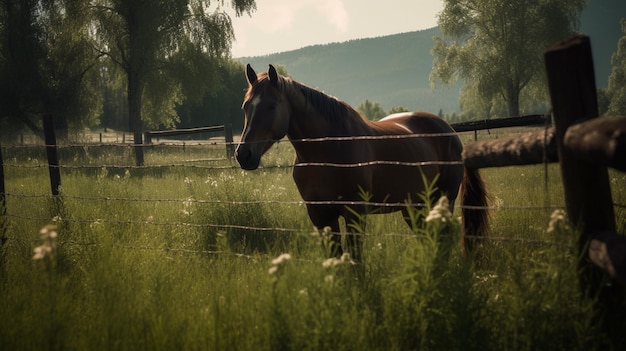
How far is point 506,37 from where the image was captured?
38906 mm

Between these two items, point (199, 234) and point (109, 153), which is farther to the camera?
point (109, 153)

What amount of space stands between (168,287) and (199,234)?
7.24 ft

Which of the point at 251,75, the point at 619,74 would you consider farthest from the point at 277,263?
the point at 619,74

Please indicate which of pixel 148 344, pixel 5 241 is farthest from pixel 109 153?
pixel 148 344

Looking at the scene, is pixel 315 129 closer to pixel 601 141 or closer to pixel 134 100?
pixel 601 141

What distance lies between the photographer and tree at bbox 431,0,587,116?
38562mm

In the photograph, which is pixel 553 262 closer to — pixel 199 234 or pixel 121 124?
pixel 199 234

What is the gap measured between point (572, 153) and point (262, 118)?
104 inches

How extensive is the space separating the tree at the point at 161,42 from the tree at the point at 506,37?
1977cm

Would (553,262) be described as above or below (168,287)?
above

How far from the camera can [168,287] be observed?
385 cm

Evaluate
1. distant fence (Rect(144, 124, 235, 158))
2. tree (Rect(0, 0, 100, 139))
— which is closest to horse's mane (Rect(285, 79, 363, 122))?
→ distant fence (Rect(144, 124, 235, 158))

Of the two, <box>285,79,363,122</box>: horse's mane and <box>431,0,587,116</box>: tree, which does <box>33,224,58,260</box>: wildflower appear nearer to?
<box>285,79,363,122</box>: horse's mane

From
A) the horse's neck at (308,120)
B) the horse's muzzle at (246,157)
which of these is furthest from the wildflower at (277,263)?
the horse's neck at (308,120)
